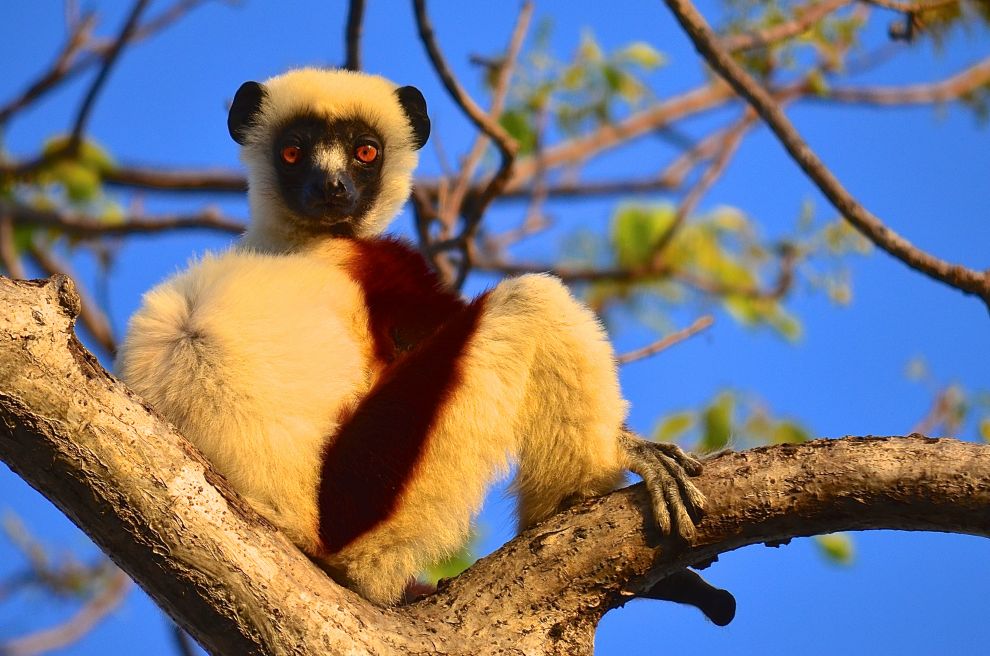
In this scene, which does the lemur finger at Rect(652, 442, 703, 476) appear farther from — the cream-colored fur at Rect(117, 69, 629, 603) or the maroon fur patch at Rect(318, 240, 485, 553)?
the maroon fur patch at Rect(318, 240, 485, 553)

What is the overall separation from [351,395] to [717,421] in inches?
181

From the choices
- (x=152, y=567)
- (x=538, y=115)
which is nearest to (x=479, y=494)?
(x=152, y=567)

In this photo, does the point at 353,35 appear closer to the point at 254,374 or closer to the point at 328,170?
the point at 328,170

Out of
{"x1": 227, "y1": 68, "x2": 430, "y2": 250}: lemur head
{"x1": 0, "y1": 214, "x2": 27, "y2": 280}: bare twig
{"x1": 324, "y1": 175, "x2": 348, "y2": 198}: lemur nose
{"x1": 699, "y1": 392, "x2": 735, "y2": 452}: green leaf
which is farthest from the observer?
{"x1": 0, "y1": 214, "x2": 27, "y2": 280}: bare twig

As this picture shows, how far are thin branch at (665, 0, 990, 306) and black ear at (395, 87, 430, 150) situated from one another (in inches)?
67.9

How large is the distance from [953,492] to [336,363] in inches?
106

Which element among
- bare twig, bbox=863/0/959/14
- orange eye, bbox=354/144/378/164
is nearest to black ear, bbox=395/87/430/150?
orange eye, bbox=354/144/378/164

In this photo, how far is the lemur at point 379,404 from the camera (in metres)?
4.43

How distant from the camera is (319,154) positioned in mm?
5891

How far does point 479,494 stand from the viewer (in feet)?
15.2

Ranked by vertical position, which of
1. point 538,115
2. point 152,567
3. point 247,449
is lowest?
point 152,567

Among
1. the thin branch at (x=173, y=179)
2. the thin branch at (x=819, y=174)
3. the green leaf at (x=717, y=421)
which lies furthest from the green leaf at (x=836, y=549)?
the thin branch at (x=173, y=179)

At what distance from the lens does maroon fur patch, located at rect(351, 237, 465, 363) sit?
199 inches

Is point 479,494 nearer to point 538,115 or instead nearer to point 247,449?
point 247,449
